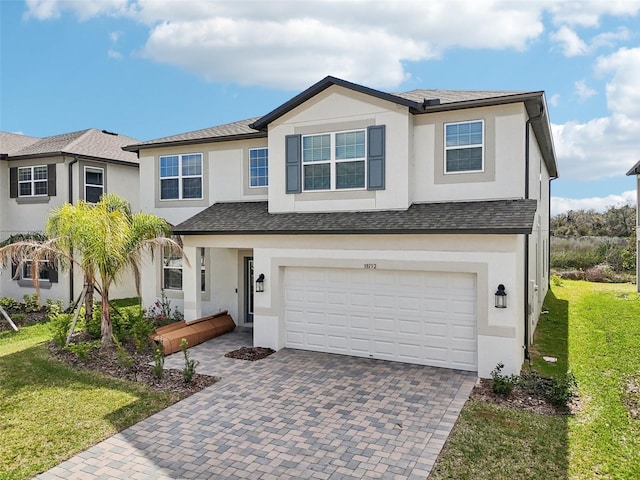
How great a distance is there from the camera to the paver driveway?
6.39 meters

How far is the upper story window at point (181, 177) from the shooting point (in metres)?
15.9

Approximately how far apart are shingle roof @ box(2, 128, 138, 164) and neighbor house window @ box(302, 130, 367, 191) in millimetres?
10686

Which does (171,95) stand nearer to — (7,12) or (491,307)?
(7,12)

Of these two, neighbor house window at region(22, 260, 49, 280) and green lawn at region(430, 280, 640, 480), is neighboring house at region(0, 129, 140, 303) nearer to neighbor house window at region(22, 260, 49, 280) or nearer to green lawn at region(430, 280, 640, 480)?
neighbor house window at region(22, 260, 49, 280)

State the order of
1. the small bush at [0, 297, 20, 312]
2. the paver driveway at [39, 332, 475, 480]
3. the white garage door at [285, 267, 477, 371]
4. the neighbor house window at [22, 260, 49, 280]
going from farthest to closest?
the neighbor house window at [22, 260, 49, 280], the small bush at [0, 297, 20, 312], the white garage door at [285, 267, 477, 371], the paver driveway at [39, 332, 475, 480]

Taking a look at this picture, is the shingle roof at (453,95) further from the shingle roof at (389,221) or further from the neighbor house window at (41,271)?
the neighbor house window at (41,271)

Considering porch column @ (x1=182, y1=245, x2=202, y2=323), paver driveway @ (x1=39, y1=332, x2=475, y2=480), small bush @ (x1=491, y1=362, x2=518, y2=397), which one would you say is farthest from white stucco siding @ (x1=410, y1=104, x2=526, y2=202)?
porch column @ (x1=182, y1=245, x2=202, y2=323)

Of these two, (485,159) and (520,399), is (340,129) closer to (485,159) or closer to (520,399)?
(485,159)

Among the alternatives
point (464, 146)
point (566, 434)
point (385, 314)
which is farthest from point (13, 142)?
point (566, 434)

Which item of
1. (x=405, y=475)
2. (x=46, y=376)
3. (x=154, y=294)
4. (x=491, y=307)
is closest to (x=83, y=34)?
(x=154, y=294)

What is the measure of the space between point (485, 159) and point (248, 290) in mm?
8335

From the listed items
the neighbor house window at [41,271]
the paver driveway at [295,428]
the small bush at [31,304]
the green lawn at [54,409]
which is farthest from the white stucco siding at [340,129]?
the neighbor house window at [41,271]

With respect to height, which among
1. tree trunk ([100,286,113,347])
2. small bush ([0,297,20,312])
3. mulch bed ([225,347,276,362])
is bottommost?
mulch bed ([225,347,276,362])

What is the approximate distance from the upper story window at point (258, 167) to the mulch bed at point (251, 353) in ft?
17.3
